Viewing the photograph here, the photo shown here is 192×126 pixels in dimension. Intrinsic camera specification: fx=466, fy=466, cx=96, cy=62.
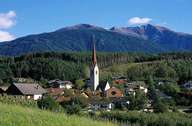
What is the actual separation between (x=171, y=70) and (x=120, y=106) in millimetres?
69738

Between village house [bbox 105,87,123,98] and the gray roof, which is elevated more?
the gray roof

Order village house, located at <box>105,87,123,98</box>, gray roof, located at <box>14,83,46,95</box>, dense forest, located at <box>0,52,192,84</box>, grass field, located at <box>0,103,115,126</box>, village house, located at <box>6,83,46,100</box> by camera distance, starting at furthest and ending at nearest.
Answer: dense forest, located at <box>0,52,192,84</box>, village house, located at <box>105,87,123,98</box>, gray roof, located at <box>14,83,46,95</box>, village house, located at <box>6,83,46,100</box>, grass field, located at <box>0,103,115,126</box>

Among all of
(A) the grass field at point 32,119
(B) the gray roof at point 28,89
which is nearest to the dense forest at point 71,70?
(B) the gray roof at point 28,89

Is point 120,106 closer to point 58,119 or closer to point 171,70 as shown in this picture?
point 58,119

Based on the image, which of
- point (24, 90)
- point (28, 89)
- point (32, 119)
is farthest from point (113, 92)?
point (32, 119)

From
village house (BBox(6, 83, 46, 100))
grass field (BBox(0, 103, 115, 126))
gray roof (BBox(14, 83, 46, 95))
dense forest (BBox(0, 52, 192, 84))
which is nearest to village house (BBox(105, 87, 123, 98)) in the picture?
gray roof (BBox(14, 83, 46, 95))

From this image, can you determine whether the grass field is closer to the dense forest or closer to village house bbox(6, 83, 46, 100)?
village house bbox(6, 83, 46, 100)

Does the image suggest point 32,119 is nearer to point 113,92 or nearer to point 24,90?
point 24,90

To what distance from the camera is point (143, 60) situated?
191 metres

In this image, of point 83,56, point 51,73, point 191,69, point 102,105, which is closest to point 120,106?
point 102,105

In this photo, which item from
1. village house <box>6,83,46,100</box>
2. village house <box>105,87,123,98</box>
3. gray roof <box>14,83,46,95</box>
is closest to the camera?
village house <box>6,83,46,100</box>

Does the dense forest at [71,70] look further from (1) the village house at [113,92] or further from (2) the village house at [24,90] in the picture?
(2) the village house at [24,90]

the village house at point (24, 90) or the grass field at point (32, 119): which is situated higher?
the grass field at point (32, 119)

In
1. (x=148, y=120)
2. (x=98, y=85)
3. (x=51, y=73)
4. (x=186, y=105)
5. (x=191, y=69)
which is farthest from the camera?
(x=51, y=73)
